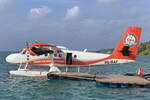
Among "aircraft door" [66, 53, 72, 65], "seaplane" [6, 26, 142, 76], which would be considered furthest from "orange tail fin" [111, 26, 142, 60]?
"aircraft door" [66, 53, 72, 65]

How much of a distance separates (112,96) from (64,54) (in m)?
8.77

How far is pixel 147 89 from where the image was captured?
15469 mm

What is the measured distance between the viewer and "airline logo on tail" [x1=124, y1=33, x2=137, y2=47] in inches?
774

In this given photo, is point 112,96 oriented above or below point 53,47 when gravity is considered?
below

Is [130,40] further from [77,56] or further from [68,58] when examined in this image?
[68,58]

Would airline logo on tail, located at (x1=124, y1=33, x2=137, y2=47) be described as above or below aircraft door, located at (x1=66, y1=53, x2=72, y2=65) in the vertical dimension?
above

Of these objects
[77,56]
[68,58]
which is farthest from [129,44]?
[68,58]

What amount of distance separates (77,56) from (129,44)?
5.79 meters

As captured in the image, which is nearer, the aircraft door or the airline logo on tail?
the airline logo on tail

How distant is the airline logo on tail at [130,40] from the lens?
19.7 meters

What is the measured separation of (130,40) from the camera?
1977 centimetres

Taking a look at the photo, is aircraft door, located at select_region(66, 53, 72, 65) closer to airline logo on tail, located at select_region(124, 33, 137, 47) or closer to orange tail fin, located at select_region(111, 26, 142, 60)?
orange tail fin, located at select_region(111, 26, 142, 60)

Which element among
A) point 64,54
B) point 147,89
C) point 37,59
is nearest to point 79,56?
point 64,54

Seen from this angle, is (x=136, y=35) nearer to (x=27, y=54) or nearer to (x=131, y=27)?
(x=131, y=27)
